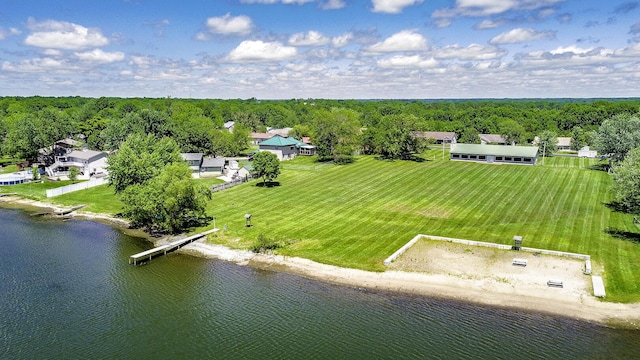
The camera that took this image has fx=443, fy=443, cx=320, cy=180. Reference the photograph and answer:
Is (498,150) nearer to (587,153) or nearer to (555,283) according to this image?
(587,153)

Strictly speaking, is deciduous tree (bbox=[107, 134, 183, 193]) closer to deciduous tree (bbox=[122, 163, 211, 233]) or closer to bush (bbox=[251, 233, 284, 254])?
deciduous tree (bbox=[122, 163, 211, 233])

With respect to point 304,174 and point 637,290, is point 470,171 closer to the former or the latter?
point 304,174

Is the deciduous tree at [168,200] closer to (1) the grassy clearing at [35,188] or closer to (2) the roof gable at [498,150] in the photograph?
(1) the grassy clearing at [35,188]

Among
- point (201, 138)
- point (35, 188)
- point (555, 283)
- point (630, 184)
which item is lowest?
point (555, 283)

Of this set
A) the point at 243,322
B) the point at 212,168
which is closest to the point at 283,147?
the point at 212,168

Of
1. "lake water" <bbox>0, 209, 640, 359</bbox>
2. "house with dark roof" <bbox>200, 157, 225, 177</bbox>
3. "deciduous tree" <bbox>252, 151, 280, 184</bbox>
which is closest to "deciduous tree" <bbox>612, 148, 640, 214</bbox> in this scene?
"lake water" <bbox>0, 209, 640, 359</bbox>

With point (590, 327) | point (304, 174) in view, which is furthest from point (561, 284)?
point (304, 174)
